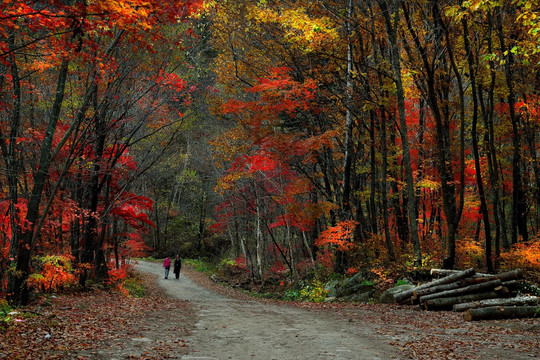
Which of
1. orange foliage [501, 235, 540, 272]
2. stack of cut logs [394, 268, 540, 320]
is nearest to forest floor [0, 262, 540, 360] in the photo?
stack of cut logs [394, 268, 540, 320]

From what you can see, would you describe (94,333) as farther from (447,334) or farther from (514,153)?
(514,153)

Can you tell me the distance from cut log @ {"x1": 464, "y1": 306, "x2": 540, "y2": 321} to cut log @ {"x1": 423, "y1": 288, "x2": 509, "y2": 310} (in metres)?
0.98

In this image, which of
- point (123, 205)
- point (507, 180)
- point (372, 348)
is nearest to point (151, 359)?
point (372, 348)

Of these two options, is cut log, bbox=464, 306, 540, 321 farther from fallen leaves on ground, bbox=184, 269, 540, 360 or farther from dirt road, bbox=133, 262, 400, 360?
dirt road, bbox=133, 262, 400, 360

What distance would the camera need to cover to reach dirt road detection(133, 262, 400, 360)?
17.9ft

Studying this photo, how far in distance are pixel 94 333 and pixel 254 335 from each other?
2778 mm

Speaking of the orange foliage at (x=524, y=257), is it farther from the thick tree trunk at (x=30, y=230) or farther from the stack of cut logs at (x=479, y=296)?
the thick tree trunk at (x=30, y=230)

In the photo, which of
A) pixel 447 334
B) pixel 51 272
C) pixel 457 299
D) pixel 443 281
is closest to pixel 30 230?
pixel 51 272

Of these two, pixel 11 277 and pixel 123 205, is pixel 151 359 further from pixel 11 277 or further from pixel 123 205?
pixel 123 205

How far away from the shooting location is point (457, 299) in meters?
9.78

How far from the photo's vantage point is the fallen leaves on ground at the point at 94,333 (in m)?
5.12

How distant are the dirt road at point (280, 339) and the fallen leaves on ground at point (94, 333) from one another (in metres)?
0.45

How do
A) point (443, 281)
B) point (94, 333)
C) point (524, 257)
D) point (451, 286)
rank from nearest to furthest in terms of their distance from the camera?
point (94, 333) < point (451, 286) < point (443, 281) < point (524, 257)

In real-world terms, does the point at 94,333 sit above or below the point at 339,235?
below
